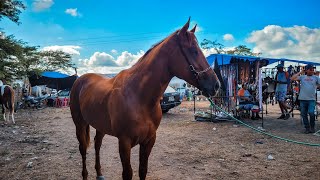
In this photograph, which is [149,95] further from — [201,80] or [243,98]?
[243,98]

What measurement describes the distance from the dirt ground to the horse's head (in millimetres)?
2112

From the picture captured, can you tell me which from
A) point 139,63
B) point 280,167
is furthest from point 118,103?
point 280,167

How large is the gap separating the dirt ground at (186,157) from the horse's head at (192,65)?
2.11m

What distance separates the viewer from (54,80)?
25.2m

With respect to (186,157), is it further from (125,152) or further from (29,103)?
(29,103)

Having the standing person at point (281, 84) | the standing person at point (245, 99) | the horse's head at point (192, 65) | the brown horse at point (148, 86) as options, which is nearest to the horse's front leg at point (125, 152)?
the brown horse at point (148, 86)

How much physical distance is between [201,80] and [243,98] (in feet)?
27.0

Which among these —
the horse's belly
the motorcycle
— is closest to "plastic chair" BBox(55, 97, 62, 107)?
the motorcycle

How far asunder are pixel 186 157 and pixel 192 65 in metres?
3.20

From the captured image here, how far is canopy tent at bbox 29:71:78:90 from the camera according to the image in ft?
78.8

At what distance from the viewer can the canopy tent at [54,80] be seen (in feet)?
78.8

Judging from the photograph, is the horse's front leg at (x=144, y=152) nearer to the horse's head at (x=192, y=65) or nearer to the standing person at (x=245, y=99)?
the horse's head at (x=192, y=65)

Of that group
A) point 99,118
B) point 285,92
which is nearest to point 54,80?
point 285,92

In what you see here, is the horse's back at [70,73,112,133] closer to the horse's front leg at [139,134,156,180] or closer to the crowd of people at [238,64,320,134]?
the horse's front leg at [139,134,156,180]
